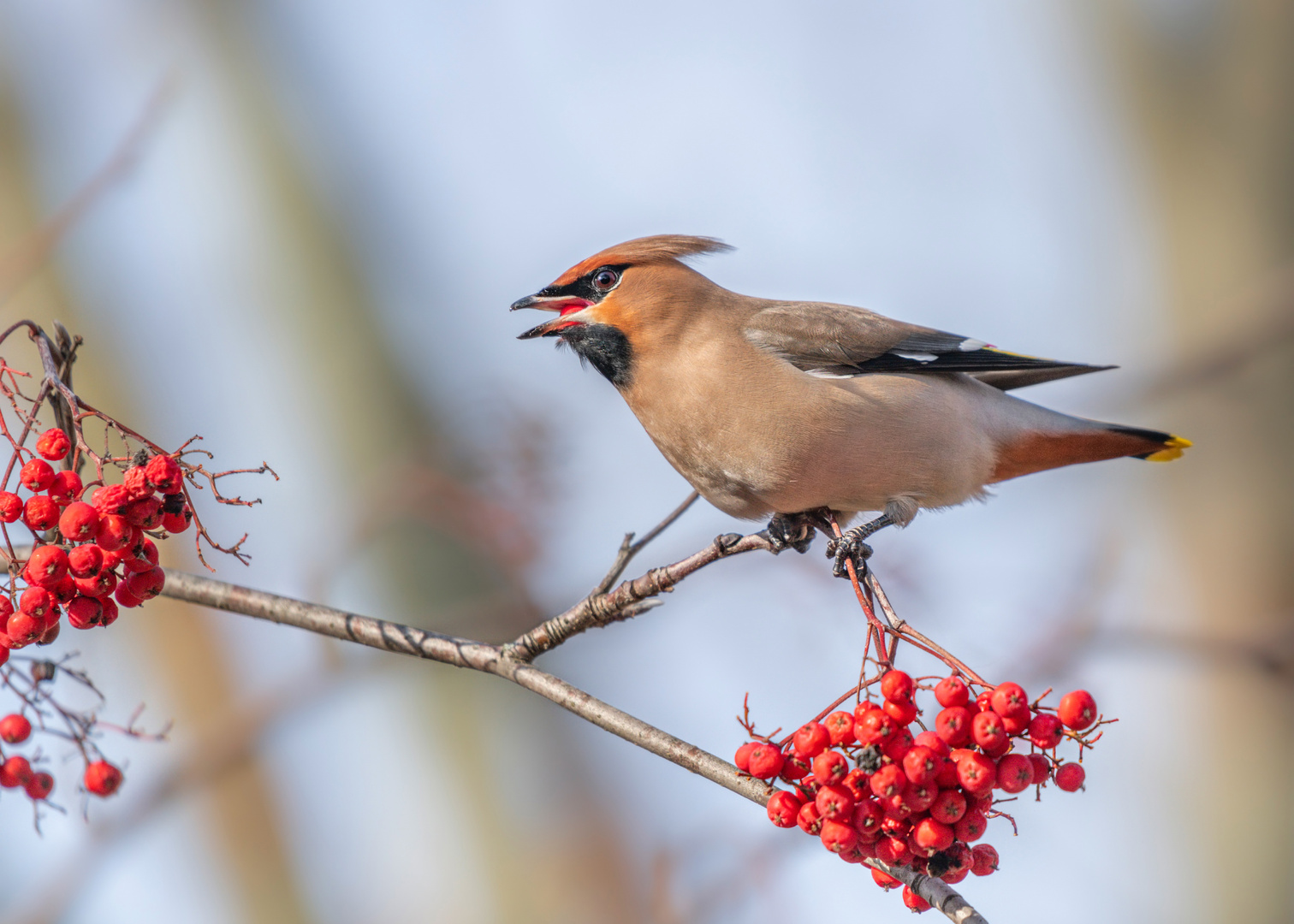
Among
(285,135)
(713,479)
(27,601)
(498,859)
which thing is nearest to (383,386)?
(285,135)

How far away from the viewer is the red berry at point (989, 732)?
2139 millimetres

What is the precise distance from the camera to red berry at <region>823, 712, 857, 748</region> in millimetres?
2232

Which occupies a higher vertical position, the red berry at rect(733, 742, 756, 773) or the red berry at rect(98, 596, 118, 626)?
the red berry at rect(98, 596, 118, 626)

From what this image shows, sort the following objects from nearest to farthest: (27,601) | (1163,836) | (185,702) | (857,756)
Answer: (27,601) → (857,756) → (185,702) → (1163,836)

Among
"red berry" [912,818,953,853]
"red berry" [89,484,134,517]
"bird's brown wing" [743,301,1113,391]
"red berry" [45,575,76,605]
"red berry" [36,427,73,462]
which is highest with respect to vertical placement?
"bird's brown wing" [743,301,1113,391]

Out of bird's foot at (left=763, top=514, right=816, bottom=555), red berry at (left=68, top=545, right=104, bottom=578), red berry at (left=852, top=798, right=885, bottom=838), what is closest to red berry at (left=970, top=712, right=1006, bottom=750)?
red berry at (left=852, top=798, right=885, bottom=838)

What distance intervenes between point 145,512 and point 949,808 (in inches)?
56.0

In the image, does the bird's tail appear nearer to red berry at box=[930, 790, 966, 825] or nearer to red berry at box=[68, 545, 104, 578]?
red berry at box=[930, 790, 966, 825]

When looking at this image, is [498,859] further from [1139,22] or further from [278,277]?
[1139,22]

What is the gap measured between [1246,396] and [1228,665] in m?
4.26

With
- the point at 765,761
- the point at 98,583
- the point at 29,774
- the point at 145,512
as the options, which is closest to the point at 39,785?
the point at 29,774

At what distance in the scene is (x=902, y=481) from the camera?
3.62 meters

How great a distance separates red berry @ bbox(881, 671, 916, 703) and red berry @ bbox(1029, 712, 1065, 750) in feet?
0.73

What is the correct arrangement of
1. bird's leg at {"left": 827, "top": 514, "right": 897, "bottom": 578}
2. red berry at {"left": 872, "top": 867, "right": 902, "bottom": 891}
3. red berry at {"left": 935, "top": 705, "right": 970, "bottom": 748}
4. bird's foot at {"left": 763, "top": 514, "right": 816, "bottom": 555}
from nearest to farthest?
red berry at {"left": 935, "top": 705, "right": 970, "bottom": 748} < red berry at {"left": 872, "top": 867, "right": 902, "bottom": 891} < bird's leg at {"left": 827, "top": 514, "right": 897, "bottom": 578} < bird's foot at {"left": 763, "top": 514, "right": 816, "bottom": 555}
